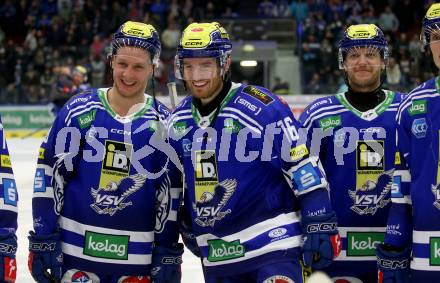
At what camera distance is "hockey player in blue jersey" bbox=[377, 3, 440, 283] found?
359cm

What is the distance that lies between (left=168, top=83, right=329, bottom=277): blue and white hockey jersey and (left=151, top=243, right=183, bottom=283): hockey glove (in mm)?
245

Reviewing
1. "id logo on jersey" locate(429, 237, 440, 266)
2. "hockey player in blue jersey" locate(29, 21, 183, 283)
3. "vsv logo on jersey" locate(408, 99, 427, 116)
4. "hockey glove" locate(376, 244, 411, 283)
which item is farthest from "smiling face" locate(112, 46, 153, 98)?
"id logo on jersey" locate(429, 237, 440, 266)

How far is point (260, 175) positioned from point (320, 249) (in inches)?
15.9

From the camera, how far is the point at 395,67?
1723cm

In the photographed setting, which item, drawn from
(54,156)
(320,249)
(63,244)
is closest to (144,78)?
(54,156)

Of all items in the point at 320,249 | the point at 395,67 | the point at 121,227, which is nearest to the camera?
the point at 320,249

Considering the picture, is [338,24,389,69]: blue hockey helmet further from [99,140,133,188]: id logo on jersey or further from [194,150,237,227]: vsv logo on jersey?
[99,140,133,188]: id logo on jersey

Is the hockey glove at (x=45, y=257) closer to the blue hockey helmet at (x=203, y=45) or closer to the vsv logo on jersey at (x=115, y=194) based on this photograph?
the vsv logo on jersey at (x=115, y=194)

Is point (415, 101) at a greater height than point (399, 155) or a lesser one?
greater

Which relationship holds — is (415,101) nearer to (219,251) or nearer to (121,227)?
(219,251)

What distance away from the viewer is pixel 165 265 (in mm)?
4102

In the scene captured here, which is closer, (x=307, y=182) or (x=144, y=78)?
(x=307, y=182)

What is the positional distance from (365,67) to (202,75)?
99cm

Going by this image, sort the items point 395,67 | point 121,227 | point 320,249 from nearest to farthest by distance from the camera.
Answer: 1. point 320,249
2. point 121,227
3. point 395,67
